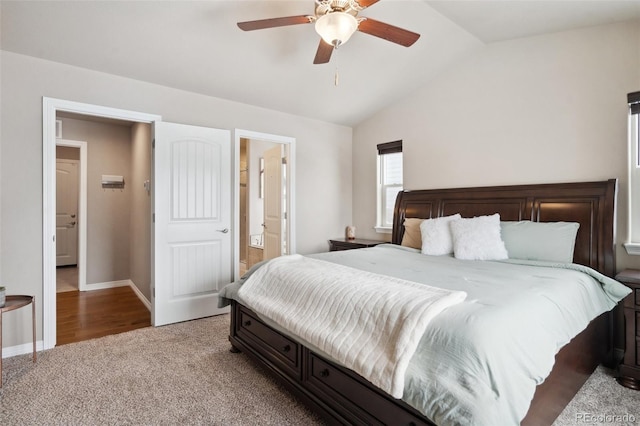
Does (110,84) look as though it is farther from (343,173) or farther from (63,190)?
(63,190)

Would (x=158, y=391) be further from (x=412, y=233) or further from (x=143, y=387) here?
(x=412, y=233)

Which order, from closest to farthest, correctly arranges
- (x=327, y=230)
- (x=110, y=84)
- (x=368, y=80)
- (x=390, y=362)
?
(x=390, y=362) < (x=110, y=84) < (x=368, y=80) < (x=327, y=230)

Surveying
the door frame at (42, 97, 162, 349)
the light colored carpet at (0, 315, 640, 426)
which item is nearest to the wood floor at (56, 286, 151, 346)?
the door frame at (42, 97, 162, 349)

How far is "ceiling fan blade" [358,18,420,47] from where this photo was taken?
7.00 ft

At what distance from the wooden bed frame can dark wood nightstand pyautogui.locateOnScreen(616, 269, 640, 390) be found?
146mm

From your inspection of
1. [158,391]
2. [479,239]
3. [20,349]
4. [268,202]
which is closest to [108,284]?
[20,349]

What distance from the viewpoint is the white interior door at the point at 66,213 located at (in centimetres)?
646

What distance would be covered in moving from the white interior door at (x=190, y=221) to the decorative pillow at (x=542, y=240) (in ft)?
9.58

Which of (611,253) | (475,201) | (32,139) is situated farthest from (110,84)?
(611,253)

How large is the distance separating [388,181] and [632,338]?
298 centimetres

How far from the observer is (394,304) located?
4.97ft

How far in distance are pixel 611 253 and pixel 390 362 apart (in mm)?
2385

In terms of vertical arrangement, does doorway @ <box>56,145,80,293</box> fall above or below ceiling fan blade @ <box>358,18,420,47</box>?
below

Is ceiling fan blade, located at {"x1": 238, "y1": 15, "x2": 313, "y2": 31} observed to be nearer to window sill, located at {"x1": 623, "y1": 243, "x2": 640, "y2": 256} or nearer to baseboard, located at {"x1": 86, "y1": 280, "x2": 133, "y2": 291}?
window sill, located at {"x1": 623, "y1": 243, "x2": 640, "y2": 256}
